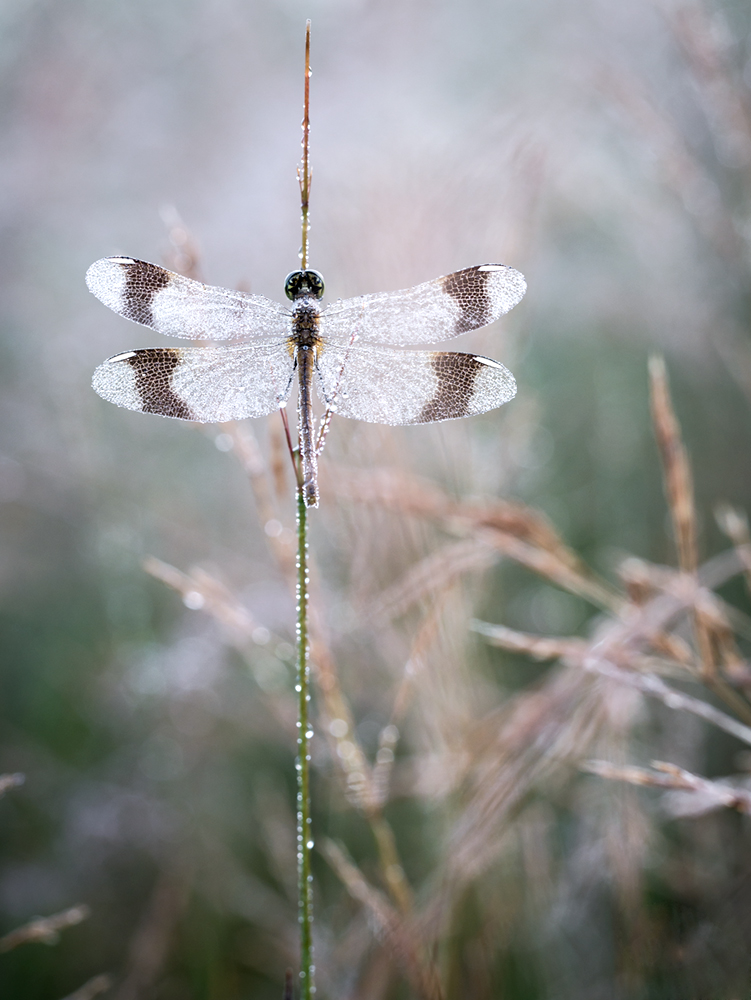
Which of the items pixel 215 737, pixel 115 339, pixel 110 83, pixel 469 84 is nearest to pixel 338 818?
pixel 215 737

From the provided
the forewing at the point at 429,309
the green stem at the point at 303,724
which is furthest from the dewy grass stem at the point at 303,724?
the forewing at the point at 429,309

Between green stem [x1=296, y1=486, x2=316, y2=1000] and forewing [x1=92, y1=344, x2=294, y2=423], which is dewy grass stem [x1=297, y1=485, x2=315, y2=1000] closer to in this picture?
green stem [x1=296, y1=486, x2=316, y2=1000]

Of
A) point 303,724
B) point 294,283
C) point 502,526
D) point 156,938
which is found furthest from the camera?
point 156,938

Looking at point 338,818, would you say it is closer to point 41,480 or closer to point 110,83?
point 41,480

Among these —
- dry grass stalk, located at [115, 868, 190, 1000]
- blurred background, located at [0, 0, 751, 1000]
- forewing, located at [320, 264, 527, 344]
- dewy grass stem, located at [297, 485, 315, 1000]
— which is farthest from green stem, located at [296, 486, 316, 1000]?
dry grass stalk, located at [115, 868, 190, 1000]

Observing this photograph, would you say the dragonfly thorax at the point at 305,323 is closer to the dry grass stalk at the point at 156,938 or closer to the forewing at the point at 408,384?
the forewing at the point at 408,384

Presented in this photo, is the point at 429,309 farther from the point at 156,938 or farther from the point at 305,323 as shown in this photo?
the point at 156,938

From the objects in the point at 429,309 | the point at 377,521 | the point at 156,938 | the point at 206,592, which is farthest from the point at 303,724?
the point at 156,938
